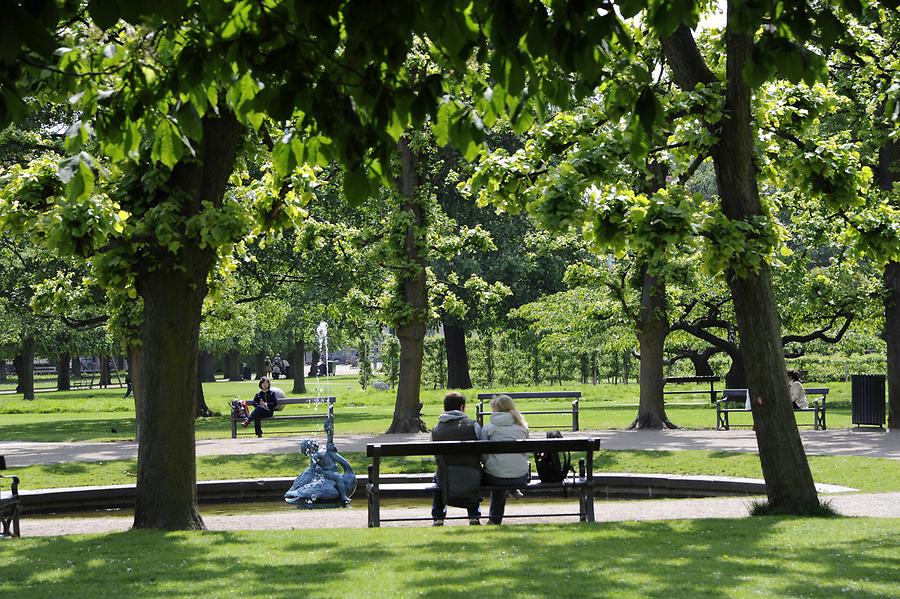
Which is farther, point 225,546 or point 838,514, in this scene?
point 838,514

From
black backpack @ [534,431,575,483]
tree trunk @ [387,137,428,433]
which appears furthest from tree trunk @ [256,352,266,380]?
black backpack @ [534,431,575,483]

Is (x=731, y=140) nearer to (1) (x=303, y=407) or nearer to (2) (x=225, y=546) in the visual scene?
(2) (x=225, y=546)

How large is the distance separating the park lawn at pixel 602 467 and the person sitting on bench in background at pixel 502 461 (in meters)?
4.16

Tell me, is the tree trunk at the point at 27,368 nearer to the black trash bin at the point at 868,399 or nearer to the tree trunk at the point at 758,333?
the black trash bin at the point at 868,399

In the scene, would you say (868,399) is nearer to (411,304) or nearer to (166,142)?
(411,304)

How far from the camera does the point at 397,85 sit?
512 centimetres

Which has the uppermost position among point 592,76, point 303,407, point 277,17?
point 277,17

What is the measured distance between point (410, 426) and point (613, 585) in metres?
15.8

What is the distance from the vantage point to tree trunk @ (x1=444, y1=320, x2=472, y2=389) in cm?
4128

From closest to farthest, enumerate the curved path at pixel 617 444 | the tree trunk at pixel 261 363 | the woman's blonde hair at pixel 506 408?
the woman's blonde hair at pixel 506 408 → the curved path at pixel 617 444 → the tree trunk at pixel 261 363

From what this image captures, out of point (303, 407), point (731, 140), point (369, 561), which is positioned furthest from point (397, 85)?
point (303, 407)

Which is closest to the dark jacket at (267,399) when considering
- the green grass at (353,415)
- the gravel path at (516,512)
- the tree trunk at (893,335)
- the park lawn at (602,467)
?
the green grass at (353,415)

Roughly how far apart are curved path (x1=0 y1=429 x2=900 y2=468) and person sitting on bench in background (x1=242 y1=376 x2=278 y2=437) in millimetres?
867

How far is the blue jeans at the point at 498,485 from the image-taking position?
1090 cm
